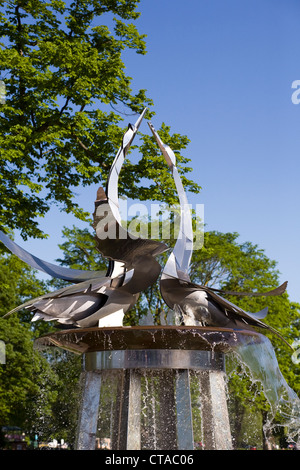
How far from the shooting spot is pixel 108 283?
9.82m

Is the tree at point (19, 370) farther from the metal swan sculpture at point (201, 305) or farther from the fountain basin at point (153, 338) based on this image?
the fountain basin at point (153, 338)

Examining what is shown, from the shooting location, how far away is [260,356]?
33.3ft

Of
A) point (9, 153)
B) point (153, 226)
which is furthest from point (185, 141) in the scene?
point (9, 153)

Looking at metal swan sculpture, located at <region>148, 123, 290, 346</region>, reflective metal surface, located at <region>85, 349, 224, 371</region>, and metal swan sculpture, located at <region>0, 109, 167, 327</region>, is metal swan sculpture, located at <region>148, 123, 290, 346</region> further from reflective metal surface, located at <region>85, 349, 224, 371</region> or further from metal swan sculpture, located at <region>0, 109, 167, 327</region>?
reflective metal surface, located at <region>85, 349, 224, 371</region>

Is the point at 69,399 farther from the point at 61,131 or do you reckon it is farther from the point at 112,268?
the point at 112,268

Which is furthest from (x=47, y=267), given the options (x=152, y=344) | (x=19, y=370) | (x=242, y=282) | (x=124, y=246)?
(x=242, y=282)

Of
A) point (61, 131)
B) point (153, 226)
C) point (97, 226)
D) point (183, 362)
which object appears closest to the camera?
point (183, 362)

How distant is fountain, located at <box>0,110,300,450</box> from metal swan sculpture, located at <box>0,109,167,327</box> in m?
0.02

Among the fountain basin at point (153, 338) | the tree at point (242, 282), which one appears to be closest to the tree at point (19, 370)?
the tree at point (242, 282)

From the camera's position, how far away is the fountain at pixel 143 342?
342 inches

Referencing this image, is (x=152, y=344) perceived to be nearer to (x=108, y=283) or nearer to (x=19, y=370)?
(x=108, y=283)

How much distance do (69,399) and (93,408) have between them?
1811 cm

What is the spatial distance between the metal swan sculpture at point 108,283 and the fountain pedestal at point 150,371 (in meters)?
0.45

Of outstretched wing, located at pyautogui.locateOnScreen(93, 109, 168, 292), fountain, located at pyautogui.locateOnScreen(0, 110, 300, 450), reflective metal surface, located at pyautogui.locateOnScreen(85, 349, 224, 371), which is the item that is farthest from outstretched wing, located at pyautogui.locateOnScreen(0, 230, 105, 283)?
reflective metal surface, located at pyautogui.locateOnScreen(85, 349, 224, 371)
